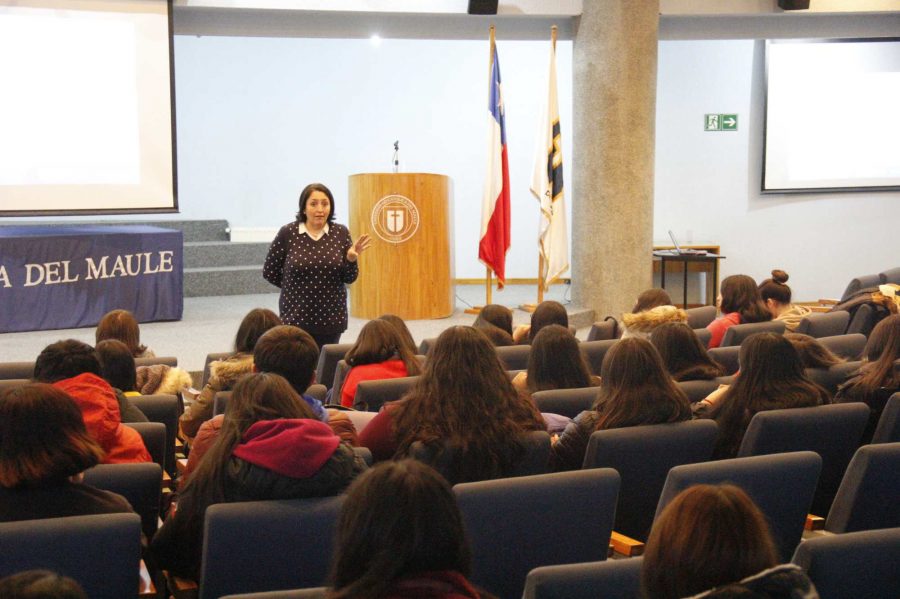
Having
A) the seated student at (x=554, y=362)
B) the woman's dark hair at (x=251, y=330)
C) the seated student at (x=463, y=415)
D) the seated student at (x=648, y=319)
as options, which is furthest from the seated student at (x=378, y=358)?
the seated student at (x=648, y=319)

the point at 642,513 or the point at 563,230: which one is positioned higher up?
the point at 563,230

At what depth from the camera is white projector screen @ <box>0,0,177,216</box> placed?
7.54 metres

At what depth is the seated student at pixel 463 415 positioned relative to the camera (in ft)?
9.48

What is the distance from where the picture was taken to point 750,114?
10852 mm

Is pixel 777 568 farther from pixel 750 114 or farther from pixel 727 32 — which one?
pixel 750 114

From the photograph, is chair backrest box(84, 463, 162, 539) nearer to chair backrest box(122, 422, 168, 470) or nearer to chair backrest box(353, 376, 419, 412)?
chair backrest box(122, 422, 168, 470)

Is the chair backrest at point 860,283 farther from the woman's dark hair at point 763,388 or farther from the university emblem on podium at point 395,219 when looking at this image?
the woman's dark hair at point 763,388

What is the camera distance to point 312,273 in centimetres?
548

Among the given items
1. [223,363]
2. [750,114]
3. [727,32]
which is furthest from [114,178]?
[750,114]

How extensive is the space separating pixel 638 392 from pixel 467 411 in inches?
21.3

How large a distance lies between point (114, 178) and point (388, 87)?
4626 mm

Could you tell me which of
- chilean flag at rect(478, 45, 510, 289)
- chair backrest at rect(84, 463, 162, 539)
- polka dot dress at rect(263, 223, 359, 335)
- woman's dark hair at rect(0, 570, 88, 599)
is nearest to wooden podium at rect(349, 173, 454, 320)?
chilean flag at rect(478, 45, 510, 289)

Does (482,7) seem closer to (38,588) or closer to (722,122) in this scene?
(722,122)

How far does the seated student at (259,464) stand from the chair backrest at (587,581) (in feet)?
2.23
